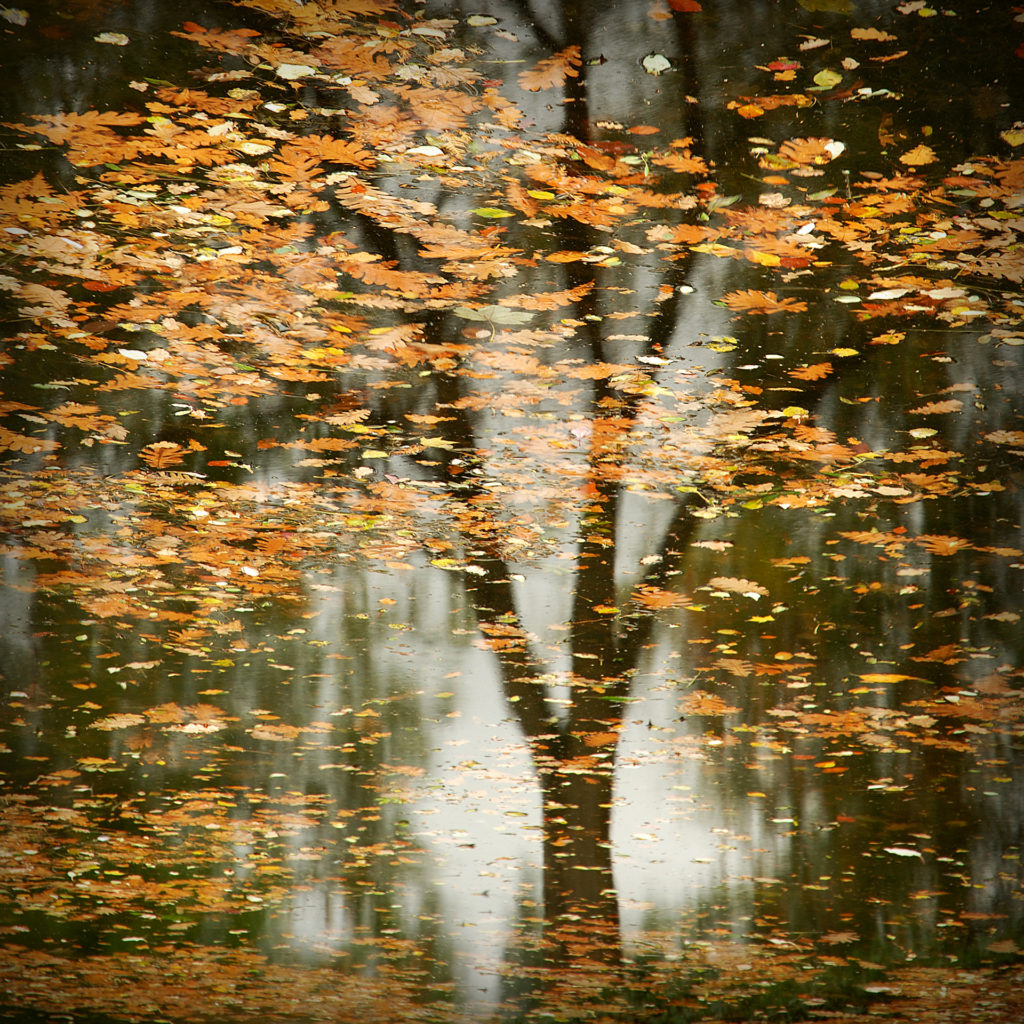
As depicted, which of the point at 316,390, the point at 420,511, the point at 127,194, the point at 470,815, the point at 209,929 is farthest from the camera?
the point at 209,929

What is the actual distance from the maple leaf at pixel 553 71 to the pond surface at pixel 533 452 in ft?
0.11

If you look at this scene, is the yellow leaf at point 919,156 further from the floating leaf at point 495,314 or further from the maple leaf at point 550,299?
the floating leaf at point 495,314

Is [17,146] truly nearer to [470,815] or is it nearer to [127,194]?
[127,194]

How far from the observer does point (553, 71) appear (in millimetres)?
2828

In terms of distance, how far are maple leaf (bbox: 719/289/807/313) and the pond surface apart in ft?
0.05

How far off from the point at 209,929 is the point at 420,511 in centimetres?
676

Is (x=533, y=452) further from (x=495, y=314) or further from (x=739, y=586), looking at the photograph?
(x=739, y=586)

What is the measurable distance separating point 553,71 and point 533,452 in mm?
1534

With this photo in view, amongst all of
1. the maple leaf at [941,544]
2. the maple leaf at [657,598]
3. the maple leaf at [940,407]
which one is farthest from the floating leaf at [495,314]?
the maple leaf at [941,544]

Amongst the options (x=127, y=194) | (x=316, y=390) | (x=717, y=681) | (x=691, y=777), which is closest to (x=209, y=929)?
(x=691, y=777)

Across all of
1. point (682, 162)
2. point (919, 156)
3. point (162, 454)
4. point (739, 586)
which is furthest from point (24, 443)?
point (919, 156)

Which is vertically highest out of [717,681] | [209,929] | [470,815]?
[717,681]

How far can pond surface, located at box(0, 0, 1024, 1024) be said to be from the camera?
2.84 meters

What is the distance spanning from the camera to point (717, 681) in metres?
5.33
